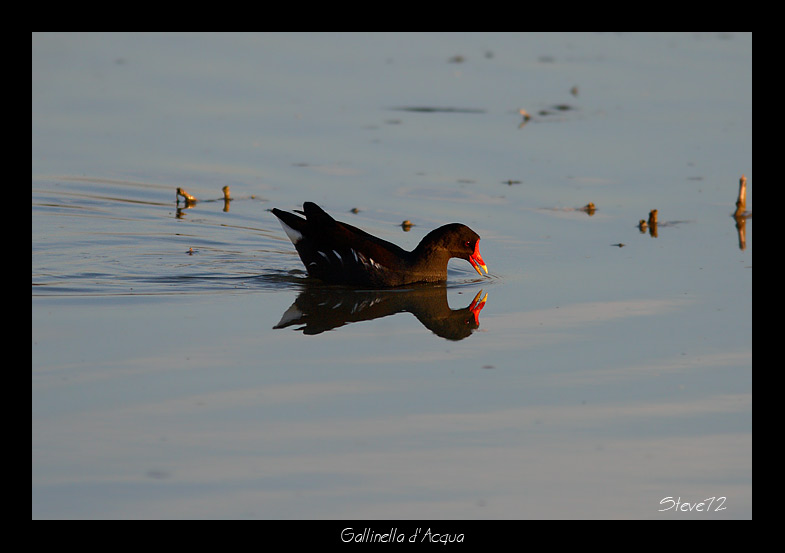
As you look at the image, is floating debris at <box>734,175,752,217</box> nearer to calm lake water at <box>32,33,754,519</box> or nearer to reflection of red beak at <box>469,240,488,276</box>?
calm lake water at <box>32,33,754,519</box>

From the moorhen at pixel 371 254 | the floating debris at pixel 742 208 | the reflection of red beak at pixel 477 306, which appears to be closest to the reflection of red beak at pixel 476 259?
the moorhen at pixel 371 254

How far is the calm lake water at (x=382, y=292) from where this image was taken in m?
5.96

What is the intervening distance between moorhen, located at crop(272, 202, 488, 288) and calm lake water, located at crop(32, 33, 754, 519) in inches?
7.4

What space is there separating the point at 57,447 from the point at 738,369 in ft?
13.8

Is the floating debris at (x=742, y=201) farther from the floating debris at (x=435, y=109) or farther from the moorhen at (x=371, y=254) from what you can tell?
the floating debris at (x=435, y=109)

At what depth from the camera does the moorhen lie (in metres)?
9.43

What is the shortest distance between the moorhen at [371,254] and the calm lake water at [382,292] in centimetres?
19

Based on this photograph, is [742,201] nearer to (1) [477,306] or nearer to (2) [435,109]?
(1) [477,306]

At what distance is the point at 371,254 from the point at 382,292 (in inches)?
12.9

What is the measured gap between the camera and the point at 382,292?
9477 millimetres

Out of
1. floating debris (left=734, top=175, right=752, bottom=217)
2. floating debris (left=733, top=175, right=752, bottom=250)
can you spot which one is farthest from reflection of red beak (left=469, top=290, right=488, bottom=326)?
floating debris (left=734, top=175, right=752, bottom=217)

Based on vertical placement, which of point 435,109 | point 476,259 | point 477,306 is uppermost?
point 435,109

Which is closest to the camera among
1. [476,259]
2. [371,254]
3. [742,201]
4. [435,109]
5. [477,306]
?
[477,306]

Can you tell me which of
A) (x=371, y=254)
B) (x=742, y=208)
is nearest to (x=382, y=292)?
(x=371, y=254)
